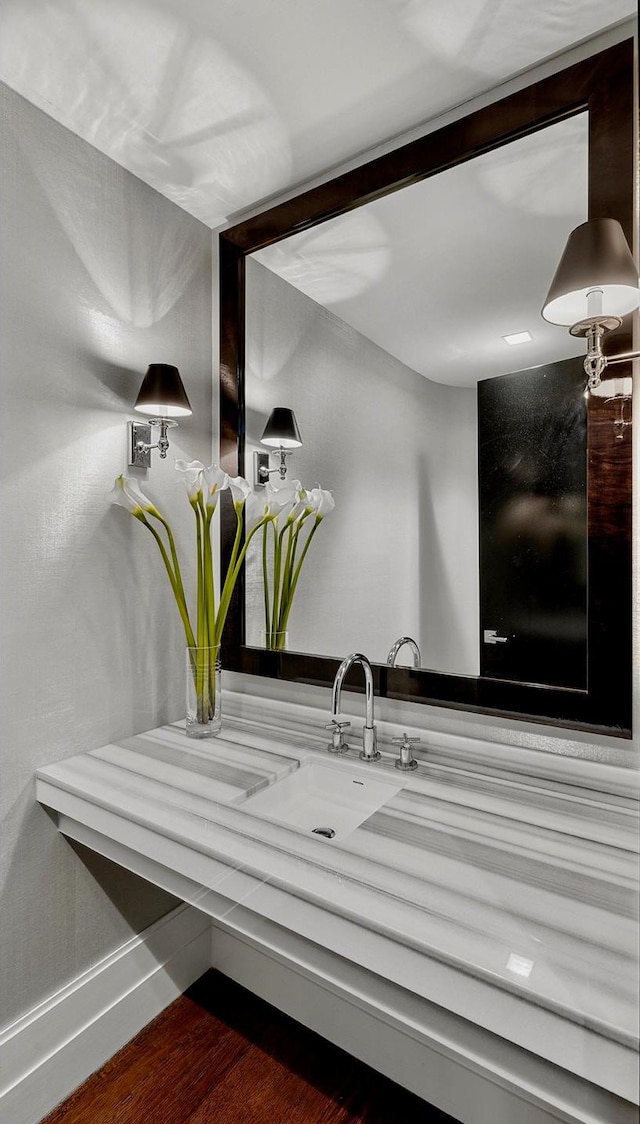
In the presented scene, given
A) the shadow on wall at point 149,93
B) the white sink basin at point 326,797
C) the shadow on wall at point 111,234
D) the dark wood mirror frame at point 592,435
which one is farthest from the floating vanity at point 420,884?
the shadow on wall at point 149,93

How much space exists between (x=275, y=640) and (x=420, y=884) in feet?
3.12

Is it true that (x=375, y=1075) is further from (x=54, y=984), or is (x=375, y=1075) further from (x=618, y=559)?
(x=618, y=559)

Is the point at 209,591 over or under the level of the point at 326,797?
over

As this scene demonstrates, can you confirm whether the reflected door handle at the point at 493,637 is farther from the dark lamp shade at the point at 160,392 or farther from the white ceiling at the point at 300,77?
the dark lamp shade at the point at 160,392

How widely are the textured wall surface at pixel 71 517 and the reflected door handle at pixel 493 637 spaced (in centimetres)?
93

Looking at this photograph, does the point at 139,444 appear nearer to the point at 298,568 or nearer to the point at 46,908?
the point at 298,568

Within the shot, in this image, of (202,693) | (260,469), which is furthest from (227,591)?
(260,469)

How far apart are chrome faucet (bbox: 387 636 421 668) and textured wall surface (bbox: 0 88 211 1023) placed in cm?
69

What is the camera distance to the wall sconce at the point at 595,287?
105 cm

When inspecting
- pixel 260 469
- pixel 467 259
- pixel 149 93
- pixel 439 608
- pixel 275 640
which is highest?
pixel 149 93

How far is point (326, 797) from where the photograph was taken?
138cm

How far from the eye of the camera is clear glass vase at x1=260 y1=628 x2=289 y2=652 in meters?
1.73

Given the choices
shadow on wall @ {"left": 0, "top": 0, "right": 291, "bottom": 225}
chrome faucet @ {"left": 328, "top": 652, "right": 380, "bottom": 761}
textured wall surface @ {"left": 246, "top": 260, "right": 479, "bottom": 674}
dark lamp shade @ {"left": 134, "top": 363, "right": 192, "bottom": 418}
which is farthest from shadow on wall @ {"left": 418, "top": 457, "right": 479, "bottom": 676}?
shadow on wall @ {"left": 0, "top": 0, "right": 291, "bottom": 225}

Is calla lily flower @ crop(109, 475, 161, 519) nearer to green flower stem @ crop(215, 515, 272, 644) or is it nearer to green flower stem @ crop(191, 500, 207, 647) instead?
green flower stem @ crop(191, 500, 207, 647)
